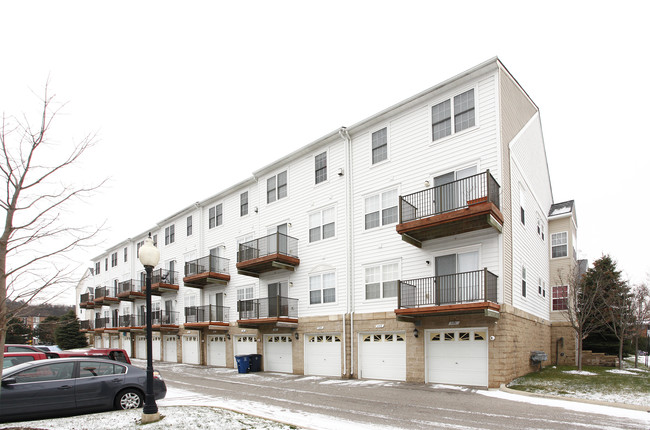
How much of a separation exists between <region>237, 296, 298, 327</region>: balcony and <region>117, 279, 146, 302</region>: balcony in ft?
59.6

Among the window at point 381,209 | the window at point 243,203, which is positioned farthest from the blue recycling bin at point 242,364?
the window at point 381,209

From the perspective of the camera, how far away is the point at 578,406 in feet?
39.1

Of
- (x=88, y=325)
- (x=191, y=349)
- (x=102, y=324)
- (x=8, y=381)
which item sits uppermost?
(x=8, y=381)

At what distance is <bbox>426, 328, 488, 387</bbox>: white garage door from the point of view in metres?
15.8

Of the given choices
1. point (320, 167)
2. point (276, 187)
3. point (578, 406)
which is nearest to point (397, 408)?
point (578, 406)

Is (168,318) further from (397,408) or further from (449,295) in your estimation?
(397,408)

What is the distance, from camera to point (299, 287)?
23.1m

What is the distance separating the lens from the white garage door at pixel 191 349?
31.1 meters

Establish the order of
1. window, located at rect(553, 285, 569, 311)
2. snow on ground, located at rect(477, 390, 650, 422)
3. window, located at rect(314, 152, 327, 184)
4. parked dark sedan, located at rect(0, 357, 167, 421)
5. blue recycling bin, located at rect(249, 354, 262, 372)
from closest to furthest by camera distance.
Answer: parked dark sedan, located at rect(0, 357, 167, 421) → snow on ground, located at rect(477, 390, 650, 422) → window, located at rect(314, 152, 327, 184) → blue recycling bin, located at rect(249, 354, 262, 372) → window, located at rect(553, 285, 569, 311)

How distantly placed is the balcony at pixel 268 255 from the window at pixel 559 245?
49.1 ft

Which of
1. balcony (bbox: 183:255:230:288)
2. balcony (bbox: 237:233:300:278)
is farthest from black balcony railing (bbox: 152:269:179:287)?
balcony (bbox: 237:233:300:278)

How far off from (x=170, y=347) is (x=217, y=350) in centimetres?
773

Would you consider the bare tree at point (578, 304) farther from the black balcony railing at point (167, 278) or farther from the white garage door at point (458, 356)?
the black balcony railing at point (167, 278)

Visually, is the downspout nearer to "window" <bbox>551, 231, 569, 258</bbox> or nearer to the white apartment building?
the white apartment building
